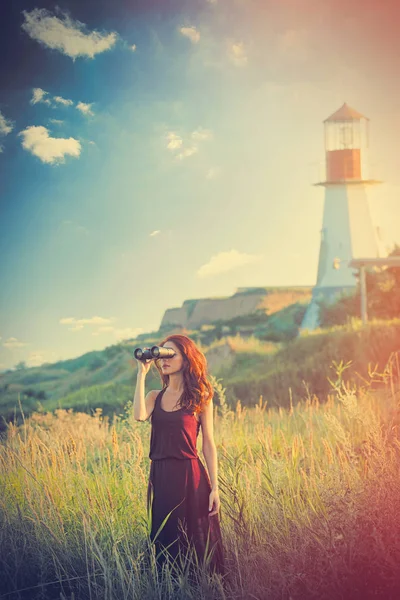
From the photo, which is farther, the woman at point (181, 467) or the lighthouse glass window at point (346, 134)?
the lighthouse glass window at point (346, 134)

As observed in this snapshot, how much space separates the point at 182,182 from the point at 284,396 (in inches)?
774

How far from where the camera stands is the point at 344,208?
32250 millimetres

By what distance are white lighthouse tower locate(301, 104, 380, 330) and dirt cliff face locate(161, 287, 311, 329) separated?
13488 mm

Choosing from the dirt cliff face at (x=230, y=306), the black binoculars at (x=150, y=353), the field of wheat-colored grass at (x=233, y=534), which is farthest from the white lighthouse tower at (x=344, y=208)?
the black binoculars at (x=150, y=353)

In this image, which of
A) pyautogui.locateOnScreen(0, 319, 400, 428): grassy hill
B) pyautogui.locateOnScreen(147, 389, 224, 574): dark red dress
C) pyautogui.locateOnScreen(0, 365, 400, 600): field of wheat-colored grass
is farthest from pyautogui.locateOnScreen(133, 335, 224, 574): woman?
pyautogui.locateOnScreen(0, 319, 400, 428): grassy hill

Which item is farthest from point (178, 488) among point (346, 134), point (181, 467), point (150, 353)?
point (346, 134)

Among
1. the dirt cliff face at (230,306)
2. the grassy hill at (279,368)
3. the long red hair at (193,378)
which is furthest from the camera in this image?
the dirt cliff face at (230,306)

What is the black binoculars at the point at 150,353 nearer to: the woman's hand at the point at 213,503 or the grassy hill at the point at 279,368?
the woman's hand at the point at 213,503

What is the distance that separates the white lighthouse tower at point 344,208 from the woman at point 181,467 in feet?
92.8

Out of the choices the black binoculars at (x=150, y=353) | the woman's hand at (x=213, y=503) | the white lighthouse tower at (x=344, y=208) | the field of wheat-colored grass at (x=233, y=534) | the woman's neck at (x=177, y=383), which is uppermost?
the white lighthouse tower at (x=344, y=208)

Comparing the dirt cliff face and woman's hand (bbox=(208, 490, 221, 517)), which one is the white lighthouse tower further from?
woman's hand (bbox=(208, 490, 221, 517))

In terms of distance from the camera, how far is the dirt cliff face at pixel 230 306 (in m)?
47.4

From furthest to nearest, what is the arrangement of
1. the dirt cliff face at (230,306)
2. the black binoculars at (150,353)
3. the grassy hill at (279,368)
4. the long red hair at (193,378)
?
the dirt cliff face at (230,306)
the grassy hill at (279,368)
the long red hair at (193,378)
the black binoculars at (150,353)

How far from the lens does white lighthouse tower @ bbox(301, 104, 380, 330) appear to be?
32.2 meters
